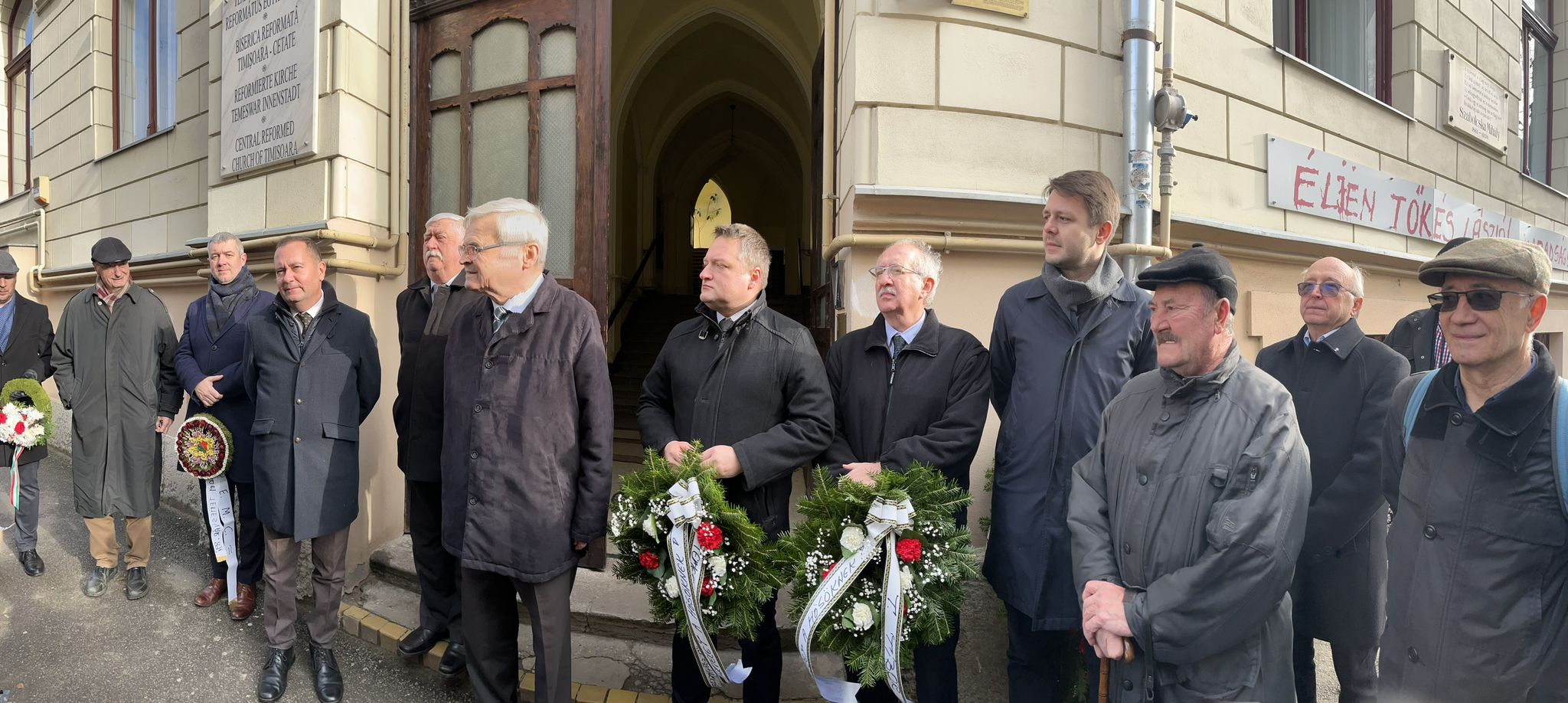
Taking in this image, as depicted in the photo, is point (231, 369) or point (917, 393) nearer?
point (917, 393)

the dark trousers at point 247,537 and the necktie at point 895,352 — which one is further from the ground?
the necktie at point 895,352

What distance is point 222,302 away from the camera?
12.6ft

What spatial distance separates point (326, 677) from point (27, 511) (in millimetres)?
3004

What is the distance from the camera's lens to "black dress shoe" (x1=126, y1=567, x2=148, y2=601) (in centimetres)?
412

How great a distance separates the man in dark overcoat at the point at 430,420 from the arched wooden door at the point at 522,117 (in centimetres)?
102

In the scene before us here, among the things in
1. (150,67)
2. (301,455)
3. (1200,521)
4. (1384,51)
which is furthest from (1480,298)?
(150,67)

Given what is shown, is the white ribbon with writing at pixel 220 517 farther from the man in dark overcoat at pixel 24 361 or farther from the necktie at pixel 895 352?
the necktie at pixel 895 352

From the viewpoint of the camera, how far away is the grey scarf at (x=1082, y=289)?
2.35m

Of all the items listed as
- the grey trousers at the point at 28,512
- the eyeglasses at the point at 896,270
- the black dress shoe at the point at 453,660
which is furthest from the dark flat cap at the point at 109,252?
the eyeglasses at the point at 896,270

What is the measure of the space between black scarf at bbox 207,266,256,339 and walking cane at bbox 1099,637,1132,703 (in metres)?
4.12

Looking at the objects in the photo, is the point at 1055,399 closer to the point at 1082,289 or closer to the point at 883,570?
the point at 1082,289

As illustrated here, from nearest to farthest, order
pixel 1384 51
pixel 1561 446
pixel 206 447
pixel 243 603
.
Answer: pixel 1561 446
pixel 206 447
pixel 243 603
pixel 1384 51

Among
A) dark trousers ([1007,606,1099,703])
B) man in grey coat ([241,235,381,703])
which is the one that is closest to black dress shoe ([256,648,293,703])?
man in grey coat ([241,235,381,703])

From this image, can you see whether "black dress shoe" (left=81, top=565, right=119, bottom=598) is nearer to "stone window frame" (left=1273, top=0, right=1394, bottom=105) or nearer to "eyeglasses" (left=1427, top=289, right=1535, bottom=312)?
"eyeglasses" (left=1427, top=289, right=1535, bottom=312)
